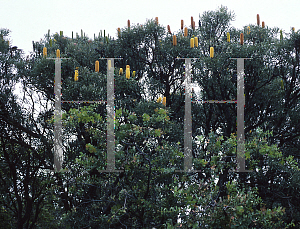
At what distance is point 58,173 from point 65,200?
1.40m

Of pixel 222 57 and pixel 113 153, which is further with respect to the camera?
pixel 222 57

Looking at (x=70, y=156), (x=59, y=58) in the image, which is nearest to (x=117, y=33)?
(x=59, y=58)

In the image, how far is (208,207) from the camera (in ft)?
20.5

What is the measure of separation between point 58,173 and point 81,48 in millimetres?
5032

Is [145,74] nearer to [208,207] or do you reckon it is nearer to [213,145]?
[213,145]

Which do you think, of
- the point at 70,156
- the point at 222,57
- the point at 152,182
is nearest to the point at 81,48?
the point at 70,156

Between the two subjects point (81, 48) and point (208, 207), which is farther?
point (81, 48)

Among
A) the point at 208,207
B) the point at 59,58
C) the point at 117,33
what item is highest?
the point at 117,33

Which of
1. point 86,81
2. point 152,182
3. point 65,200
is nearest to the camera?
point 152,182

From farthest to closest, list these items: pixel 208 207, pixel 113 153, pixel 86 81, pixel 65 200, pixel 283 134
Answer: pixel 283 134 < pixel 86 81 < pixel 65 200 < pixel 113 153 < pixel 208 207

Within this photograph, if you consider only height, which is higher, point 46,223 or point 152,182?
point 152,182

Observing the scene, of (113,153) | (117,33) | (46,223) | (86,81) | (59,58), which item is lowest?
(46,223)

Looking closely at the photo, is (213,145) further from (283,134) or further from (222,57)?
(283,134)

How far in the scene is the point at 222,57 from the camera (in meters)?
10.4
